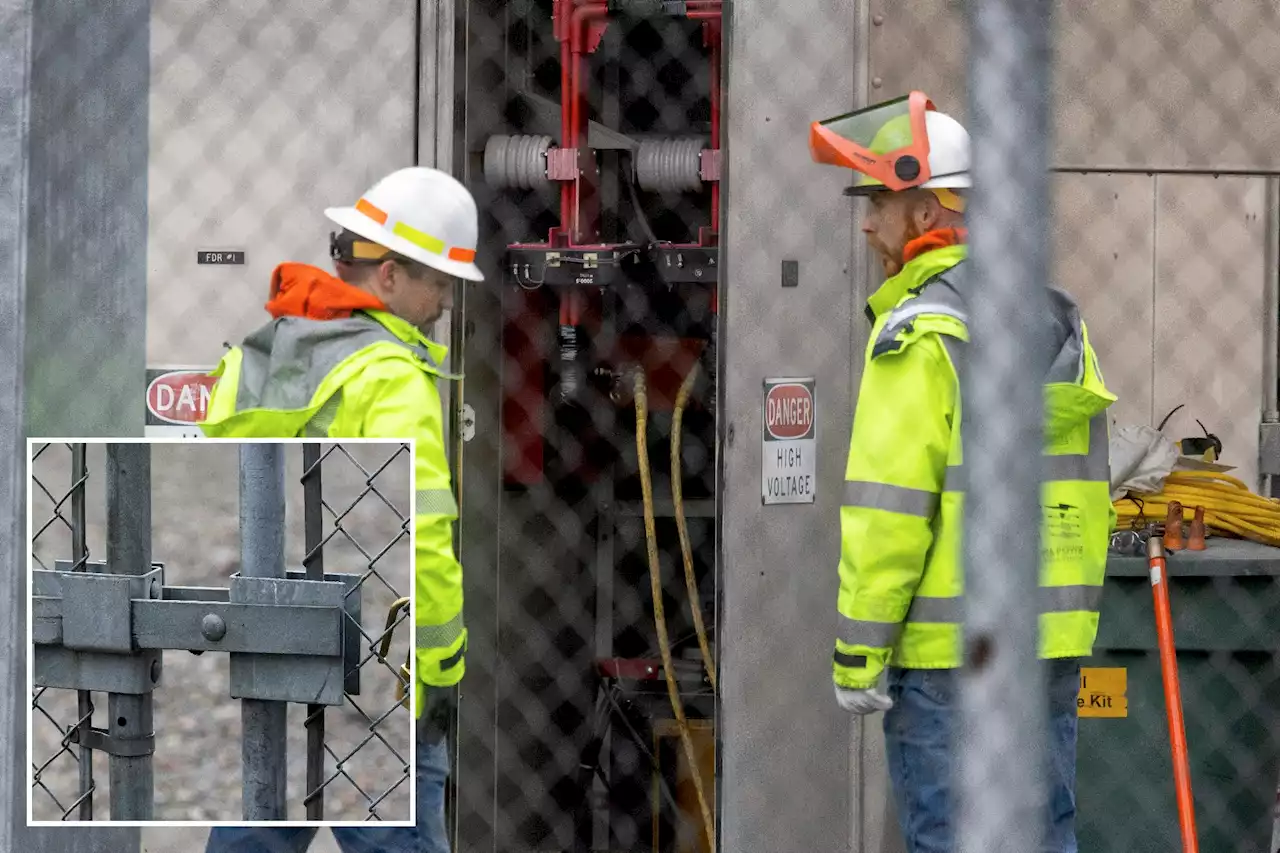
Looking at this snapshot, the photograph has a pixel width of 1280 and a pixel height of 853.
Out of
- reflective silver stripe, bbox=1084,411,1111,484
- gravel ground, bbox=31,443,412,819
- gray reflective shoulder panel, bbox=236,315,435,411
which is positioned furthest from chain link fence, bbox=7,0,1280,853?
reflective silver stripe, bbox=1084,411,1111,484

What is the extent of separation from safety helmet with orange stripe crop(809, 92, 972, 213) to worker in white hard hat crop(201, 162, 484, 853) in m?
0.77

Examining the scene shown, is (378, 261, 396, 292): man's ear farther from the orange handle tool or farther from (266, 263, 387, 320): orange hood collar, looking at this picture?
the orange handle tool

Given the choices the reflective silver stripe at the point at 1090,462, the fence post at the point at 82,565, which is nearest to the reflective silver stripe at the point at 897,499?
the reflective silver stripe at the point at 1090,462

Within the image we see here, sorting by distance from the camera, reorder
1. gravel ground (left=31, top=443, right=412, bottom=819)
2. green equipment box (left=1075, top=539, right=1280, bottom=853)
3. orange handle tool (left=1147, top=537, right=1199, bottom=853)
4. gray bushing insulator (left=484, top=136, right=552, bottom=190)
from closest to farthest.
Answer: gravel ground (left=31, top=443, right=412, bottom=819)
orange handle tool (left=1147, top=537, right=1199, bottom=853)
green equipment box (left=1075, top=539, right=1280, bottom=853)
gray bushing insulator (left=484, top=136, right=552, bottom=190)

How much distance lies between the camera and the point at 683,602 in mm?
5137

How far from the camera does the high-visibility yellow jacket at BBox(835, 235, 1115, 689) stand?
297cm

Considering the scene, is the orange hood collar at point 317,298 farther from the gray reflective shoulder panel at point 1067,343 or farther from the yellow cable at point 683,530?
the yellow cable at point 683,530

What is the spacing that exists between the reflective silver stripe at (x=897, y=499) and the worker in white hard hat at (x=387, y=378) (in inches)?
30.7

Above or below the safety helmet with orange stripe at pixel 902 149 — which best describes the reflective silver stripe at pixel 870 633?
below

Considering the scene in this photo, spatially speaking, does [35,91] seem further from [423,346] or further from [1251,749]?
[1251,749]

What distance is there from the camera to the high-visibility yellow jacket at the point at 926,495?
2.97 metres

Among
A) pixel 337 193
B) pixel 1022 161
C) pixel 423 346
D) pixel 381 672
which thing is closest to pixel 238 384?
pixel 423 346

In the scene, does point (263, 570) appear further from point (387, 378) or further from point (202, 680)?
point (387, 378)

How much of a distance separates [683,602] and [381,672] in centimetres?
244
